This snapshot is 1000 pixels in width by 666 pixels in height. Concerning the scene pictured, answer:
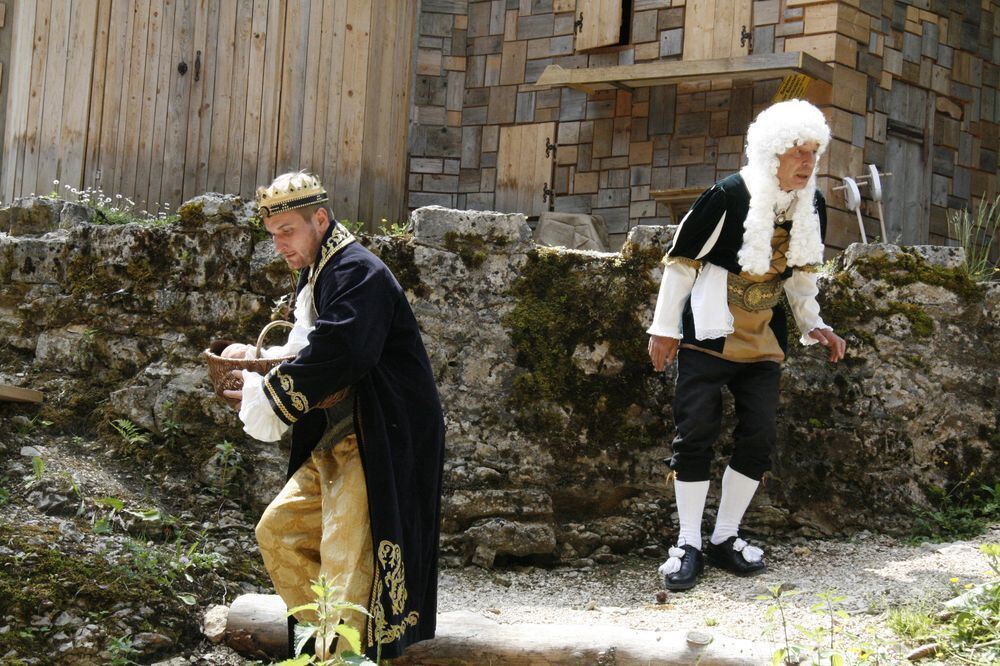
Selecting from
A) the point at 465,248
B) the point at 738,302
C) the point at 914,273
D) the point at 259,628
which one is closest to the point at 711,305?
the point at 738,302

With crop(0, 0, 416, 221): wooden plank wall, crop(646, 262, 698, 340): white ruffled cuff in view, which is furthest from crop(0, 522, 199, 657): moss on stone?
crop(0, 0, 416, 221): wooden plank wall

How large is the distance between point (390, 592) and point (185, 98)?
5087 millimetres

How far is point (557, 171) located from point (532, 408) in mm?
4340

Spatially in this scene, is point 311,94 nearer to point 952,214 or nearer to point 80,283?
point 80,283

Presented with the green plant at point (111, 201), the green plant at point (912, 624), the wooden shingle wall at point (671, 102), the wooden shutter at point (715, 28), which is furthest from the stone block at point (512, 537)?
the wooden shutter at point (715, 28)

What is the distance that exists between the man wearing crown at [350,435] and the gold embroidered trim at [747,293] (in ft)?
5.22

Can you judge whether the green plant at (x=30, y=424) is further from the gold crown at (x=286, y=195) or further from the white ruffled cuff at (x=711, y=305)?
the white ruffled cuff at (x=711, y=305)

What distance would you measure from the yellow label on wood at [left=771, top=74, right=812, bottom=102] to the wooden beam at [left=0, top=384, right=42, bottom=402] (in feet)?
18.3

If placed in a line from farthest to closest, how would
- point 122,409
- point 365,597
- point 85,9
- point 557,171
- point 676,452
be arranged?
point 557,171
point 85,9
point 122,409
point 676,452
point 365,597

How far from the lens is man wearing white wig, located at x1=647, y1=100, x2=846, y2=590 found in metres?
4.75

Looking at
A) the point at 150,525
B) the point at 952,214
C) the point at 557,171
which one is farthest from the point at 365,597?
the point at 952,214

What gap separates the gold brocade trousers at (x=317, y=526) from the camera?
356 centimetres

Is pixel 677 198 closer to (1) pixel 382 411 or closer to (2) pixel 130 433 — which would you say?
(2) pixel 130 433

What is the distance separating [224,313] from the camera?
18.2 feet
